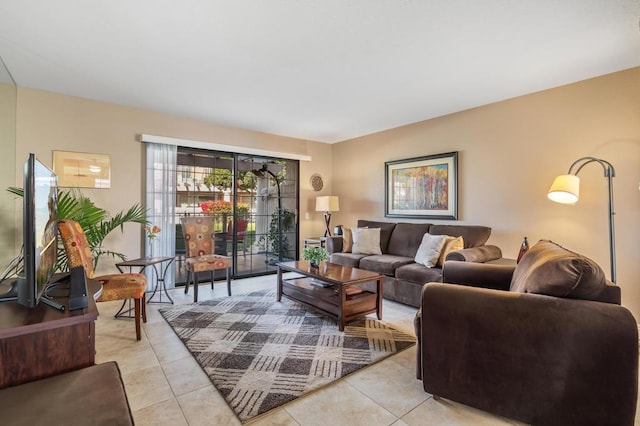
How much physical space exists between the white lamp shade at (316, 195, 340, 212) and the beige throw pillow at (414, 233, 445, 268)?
1999 mm

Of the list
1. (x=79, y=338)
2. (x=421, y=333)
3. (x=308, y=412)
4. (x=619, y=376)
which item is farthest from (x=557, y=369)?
(x=79, y=338)

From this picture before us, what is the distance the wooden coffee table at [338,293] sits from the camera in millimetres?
2891

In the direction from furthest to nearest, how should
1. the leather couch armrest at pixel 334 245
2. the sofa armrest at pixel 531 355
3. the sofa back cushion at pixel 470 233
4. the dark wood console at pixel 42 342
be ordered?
1. the leather couch armrest at pixel 334 245
2. the sofa back cushion at pixel 470 233
3. the sofa armrest at pixel 531 355
4. the dark wood console at pixel 42 342

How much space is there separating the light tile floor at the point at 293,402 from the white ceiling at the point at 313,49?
248cm

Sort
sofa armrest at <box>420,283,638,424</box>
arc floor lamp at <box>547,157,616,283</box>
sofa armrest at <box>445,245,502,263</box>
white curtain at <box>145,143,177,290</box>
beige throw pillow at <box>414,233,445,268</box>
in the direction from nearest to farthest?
sofa armrest at <box>420,283,638,424</box> < arc floor lamp at <box>547,157,616,283</box> < sofa armrest at <box>445,245,502,263</box> < beige throw pillow at <box>414,233,445,268</box> < white curtain at <box>145,143,177,290</box>

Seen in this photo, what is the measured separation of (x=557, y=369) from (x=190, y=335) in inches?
104

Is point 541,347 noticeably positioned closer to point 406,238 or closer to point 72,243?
point 406,238

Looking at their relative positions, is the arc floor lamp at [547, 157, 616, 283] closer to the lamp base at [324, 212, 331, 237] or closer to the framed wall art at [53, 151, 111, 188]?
the lamp base at [324, 212, 331, 237]

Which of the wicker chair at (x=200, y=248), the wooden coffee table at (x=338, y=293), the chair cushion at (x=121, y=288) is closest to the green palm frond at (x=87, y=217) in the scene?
the chair cushion at (x=121, y=288)

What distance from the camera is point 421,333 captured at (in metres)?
1.87

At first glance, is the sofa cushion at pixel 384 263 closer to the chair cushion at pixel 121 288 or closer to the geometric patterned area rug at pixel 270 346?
the geometric patterned area rug at pixel 270 346

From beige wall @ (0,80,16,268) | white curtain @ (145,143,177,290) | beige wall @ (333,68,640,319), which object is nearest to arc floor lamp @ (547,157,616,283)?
beige wall @ (333,68,640,319)

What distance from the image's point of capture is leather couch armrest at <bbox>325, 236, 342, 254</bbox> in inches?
189

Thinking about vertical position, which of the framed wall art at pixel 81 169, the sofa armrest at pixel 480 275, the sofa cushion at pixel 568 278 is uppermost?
the framed wall art at pixel 81 169
